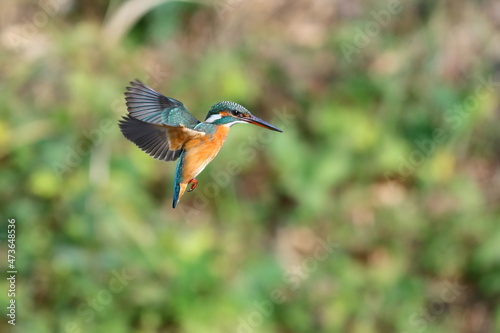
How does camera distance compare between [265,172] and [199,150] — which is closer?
[199,150]

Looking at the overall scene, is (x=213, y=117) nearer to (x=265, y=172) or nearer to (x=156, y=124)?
(x=156, y=124)

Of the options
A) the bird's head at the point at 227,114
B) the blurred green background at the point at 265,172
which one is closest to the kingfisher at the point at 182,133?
the bird's head at the point at 227,114

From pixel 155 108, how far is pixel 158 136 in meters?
0.09

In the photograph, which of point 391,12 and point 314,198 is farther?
point 391,12

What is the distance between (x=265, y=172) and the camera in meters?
4.56

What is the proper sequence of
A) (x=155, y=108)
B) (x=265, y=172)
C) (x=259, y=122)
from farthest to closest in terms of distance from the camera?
1. (x=265, y=172)
2. (x=155, y=108)
3. (x=259, y=122)

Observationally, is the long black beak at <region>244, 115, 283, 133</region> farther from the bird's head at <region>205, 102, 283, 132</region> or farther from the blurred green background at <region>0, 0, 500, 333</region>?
the blurred green background at <region>0, 0, 500, 333</region>

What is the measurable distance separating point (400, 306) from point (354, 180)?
81 centimetres

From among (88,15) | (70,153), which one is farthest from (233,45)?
(70,153)

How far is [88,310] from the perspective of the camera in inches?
134

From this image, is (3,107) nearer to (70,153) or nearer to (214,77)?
(70,153)

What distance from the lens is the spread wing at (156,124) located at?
53 cm

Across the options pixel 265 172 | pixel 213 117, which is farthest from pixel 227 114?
pixel 265 172

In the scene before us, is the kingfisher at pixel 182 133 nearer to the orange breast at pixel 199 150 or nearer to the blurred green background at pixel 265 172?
the orange breast at pixel 199 150
